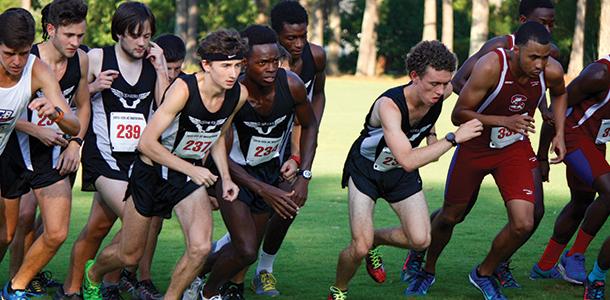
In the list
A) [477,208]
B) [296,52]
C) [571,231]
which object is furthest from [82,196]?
[571,231]

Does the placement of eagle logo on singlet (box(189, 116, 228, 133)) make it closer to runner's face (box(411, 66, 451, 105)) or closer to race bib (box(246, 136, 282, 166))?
race bib (box(246, 136, 282, 166))

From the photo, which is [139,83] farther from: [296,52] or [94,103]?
[296,52]

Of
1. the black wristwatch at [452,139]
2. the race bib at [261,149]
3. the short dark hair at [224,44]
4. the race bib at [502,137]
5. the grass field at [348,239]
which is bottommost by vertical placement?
the grass field at [348,239]

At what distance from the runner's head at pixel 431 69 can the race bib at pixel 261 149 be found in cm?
113

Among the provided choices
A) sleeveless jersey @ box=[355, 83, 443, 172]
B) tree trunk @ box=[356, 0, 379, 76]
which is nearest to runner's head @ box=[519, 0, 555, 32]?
sleeveless jersey @ box=[355, 83, 443, 172]

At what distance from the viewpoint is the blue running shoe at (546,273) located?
10.1m

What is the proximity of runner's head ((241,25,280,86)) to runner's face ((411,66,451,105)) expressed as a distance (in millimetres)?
1056

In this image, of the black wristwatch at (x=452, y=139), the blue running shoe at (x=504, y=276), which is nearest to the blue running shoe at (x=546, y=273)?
the blue running shoe at (x=504, y=276)

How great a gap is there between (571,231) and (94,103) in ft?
13.6

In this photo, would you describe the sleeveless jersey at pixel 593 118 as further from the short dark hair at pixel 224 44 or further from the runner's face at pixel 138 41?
the runner's face at pixel 138 41

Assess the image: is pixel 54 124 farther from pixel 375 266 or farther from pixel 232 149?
pixel 375 266

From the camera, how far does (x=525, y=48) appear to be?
8.84 m

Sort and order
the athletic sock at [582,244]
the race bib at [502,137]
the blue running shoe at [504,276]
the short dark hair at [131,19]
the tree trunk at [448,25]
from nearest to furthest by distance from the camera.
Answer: the short dark hair at [131,19] → the race bib at [502,137] → the blue running shoe at [504,276] → the athletic sock at [582,244] → the tree trunk at [448,25]

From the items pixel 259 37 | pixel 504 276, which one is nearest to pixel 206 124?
pixel 259 37
